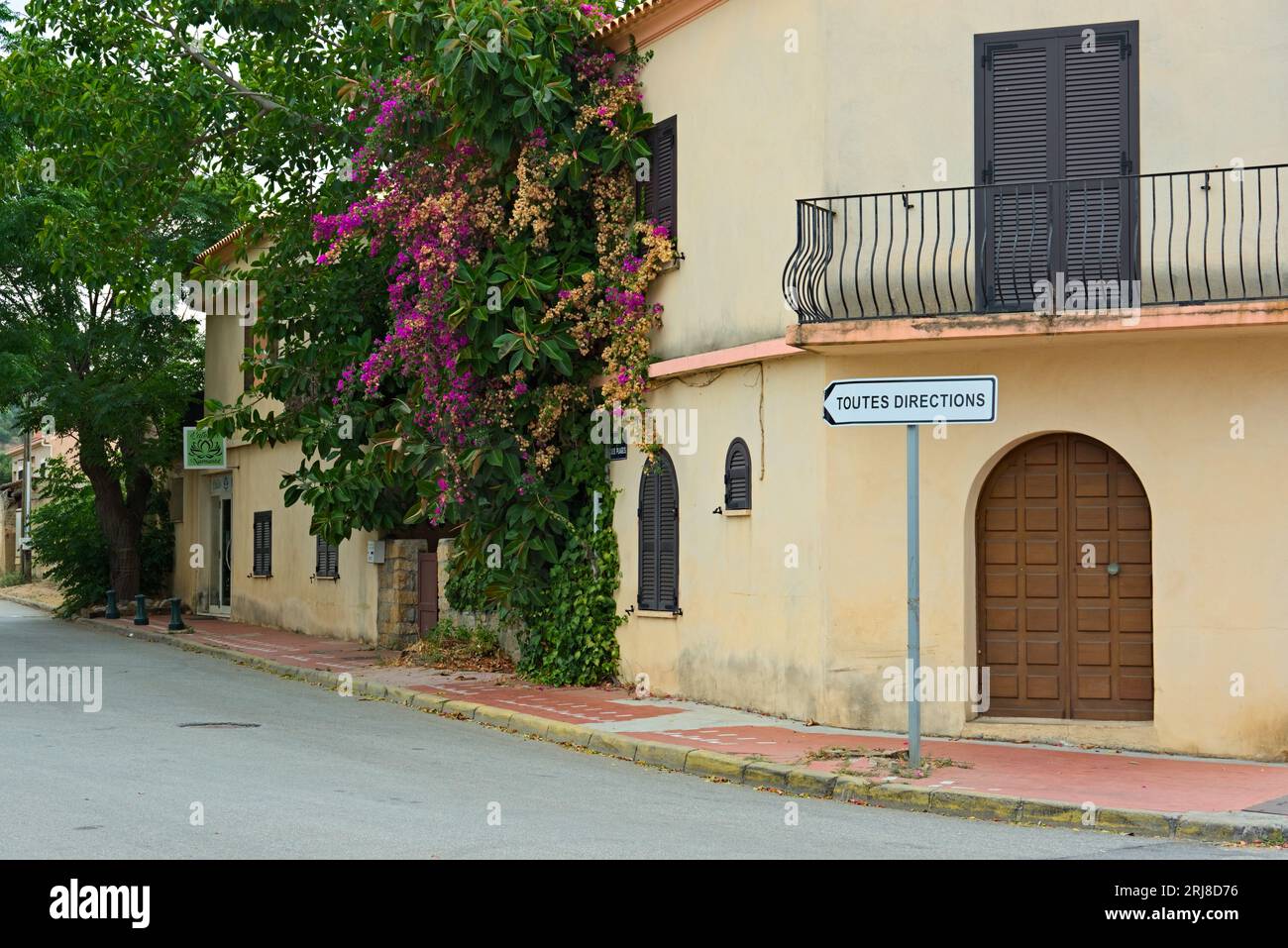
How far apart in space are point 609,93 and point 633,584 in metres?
5.30

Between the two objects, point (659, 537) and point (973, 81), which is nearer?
point (973, 81)

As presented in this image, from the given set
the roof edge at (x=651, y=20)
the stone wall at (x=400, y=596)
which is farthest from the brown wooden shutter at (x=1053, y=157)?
the stone wall at (x=400, y=596)

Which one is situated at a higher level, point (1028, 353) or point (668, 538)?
point (1028, 353)

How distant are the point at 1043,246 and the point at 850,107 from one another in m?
2.18

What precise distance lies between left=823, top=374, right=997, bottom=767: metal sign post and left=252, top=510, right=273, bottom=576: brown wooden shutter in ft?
62.7

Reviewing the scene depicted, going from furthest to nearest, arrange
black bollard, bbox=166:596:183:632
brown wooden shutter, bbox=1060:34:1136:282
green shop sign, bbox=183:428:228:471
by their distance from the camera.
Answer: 1. green shop sign, bbox=183:428:228:471
2. black bollard, bbox=166:596:183:632
3. brown wooden shutter, bbox=1060:34:1136:282

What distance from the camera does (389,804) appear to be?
981 centimetres

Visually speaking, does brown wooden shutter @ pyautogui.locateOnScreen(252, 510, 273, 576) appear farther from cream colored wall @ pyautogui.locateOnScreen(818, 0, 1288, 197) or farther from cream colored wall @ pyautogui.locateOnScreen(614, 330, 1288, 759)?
cream colored wall @ pyautogui.locateOnScreen(818, 0, 1288, 197)

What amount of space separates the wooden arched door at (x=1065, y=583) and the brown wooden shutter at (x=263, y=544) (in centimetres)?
1764

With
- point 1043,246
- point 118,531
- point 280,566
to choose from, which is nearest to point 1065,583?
point 1043,246

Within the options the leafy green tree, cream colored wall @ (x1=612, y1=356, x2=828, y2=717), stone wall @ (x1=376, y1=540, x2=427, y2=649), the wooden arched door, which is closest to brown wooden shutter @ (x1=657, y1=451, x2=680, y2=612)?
cream colored wall @ (x1=612, y1=356, x2=828, y2=717)

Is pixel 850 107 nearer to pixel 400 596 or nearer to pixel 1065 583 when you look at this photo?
pixel 1065 583

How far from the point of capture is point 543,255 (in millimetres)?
16688

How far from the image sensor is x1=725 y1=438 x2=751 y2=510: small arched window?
15.0 meters
